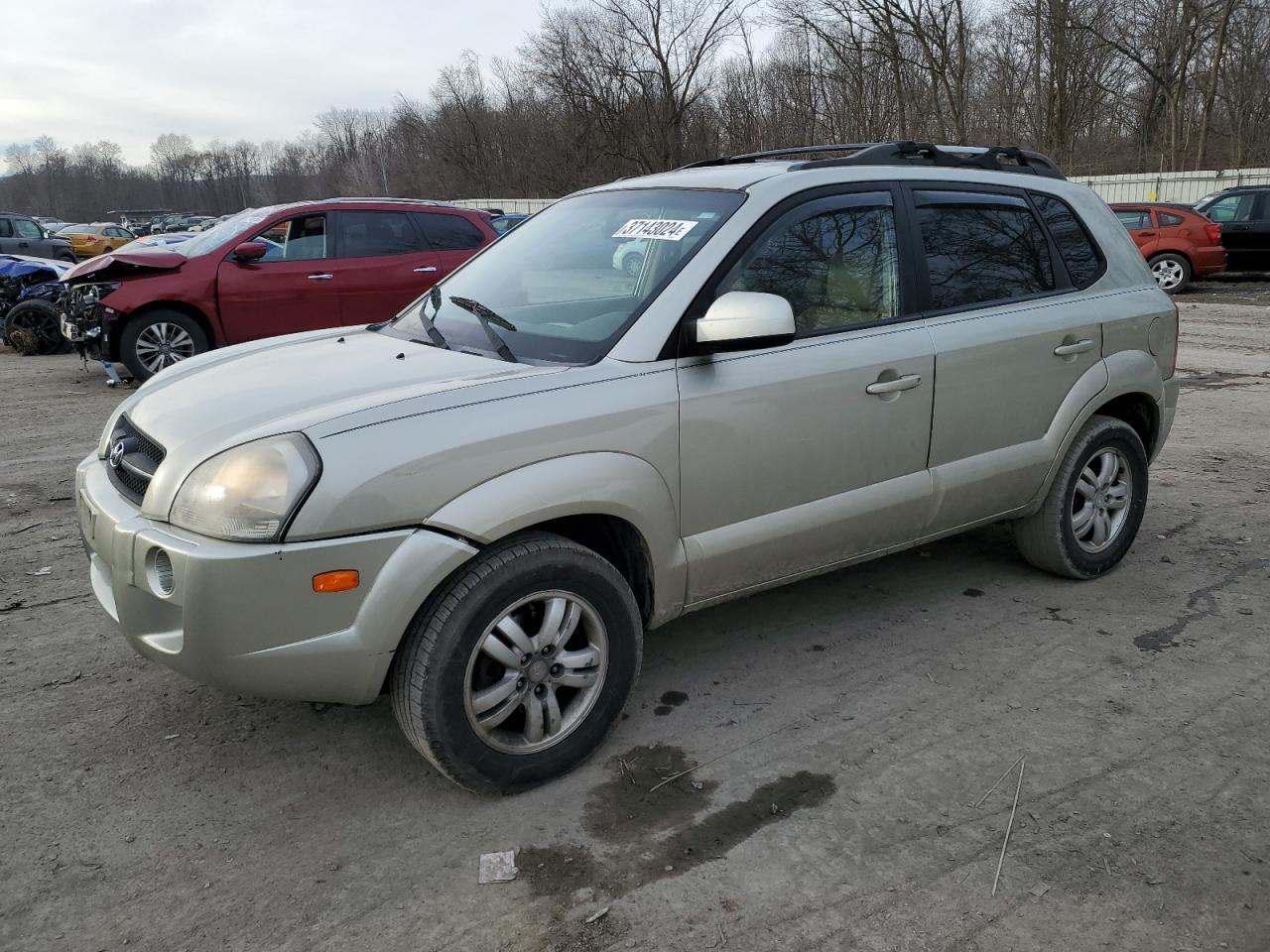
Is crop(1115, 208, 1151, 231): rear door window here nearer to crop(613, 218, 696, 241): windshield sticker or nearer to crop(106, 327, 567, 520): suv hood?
crop(613, 218, 696, 241): windshield sticker

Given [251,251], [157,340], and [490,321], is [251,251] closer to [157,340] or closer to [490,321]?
[157,340]

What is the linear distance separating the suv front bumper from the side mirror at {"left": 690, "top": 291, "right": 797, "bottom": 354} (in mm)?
1004

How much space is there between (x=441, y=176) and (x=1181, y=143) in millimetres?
41657

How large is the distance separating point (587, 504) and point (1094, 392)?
2.57m

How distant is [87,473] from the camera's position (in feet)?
10.8

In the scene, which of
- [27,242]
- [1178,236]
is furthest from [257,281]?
[27,242]

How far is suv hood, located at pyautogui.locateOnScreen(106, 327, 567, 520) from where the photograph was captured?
2732 millimetres

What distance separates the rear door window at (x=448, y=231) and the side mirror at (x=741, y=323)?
305 inches

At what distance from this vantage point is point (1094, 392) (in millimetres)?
4312

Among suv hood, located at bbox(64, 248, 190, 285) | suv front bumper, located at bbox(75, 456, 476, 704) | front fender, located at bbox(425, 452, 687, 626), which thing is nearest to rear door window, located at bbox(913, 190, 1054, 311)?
front fender, located at bbox(425, 452, 687, 626)

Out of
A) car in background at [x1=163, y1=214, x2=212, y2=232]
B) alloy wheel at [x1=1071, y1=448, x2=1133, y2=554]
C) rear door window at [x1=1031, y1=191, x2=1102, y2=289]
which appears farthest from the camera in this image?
car in background at [x1=163, y1=214, x2=212, y2=232]

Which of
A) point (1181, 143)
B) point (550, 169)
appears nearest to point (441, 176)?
point (550, 169)

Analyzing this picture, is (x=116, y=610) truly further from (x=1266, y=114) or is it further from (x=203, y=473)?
(x=1266, y=114)

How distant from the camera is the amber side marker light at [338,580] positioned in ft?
8.40
